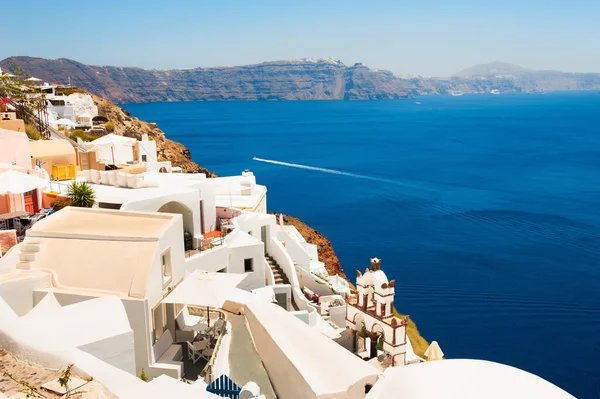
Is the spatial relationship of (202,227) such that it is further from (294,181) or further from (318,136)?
(318,136)

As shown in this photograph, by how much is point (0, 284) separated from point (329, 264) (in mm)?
28387

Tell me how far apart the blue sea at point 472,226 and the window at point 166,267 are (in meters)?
23.0

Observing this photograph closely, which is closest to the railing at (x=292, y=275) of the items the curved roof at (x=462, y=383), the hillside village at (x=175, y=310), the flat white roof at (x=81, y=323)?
the hillside village at (x=175, y=310)

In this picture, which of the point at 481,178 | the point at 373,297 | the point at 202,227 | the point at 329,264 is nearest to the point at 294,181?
the point at 481,178

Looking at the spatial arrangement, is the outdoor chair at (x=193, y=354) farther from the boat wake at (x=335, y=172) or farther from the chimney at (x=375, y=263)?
the boat wake at (x=335, y=172)

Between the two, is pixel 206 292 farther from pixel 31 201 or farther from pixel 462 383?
pixel 31 201

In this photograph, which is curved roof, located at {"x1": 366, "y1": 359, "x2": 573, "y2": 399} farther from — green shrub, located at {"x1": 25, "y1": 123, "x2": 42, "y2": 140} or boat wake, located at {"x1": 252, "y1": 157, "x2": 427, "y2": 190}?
boat wake, located at {"x1": 252, "y1": 157, "x2": 427, "y2": 190}

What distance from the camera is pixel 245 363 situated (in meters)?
11.1

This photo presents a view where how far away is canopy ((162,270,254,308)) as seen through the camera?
13.3 meters

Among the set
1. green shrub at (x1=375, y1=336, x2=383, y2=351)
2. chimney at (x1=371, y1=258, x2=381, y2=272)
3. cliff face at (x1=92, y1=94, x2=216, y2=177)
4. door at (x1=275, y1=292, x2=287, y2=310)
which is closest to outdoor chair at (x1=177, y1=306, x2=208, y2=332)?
green shrub at (x1=375, y1=336, x2=383, y2=351)

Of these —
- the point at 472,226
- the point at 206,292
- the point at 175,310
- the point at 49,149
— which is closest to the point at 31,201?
the point at 49,149

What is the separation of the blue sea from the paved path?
23.3m

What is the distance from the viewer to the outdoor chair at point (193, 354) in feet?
43.5

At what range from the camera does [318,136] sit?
144875mm
